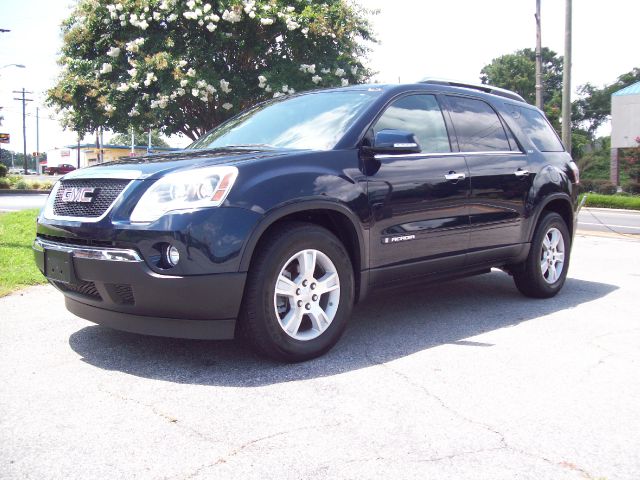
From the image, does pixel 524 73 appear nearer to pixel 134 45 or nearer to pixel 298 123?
pixel 134 45

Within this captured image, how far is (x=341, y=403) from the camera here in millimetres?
3246

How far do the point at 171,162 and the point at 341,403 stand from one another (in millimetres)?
1751

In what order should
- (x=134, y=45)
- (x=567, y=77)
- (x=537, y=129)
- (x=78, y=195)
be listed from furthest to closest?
(x=134, y=45) → (x=567, y=77) → (x=537, y=129) → (x=78, y=195)

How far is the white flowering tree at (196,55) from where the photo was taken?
15.8 metres

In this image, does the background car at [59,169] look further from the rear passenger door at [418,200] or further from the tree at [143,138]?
the rear passenger door at [418,200]

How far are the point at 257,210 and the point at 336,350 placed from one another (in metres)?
1.16

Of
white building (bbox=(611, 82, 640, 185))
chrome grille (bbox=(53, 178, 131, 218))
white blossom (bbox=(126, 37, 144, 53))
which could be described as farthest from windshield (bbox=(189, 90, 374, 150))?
white building (bbox=(611, 82, 640, 185))

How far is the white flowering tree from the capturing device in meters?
15.8

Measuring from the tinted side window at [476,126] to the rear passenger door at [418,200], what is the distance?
0.61 ft

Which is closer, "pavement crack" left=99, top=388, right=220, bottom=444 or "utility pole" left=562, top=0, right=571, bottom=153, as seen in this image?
"pavement crack" left=99, top=388, right=220, bottom=444

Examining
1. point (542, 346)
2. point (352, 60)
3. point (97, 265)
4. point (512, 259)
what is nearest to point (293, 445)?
point (97, 265)

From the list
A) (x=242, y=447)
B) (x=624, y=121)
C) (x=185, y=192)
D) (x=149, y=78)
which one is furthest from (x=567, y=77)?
(x=624, y=121)

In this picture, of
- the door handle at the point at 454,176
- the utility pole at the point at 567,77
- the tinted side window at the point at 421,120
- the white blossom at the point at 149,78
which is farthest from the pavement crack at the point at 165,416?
the white blossom at the point at 149,78

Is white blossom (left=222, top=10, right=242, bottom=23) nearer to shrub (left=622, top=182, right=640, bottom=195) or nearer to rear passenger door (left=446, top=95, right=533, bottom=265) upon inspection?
rear passenger door (left=446, top=95, right=533, bottom=265)
